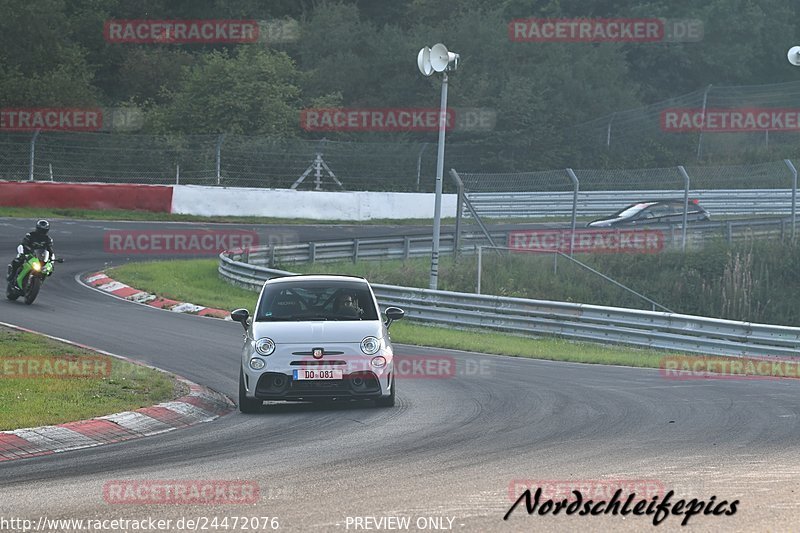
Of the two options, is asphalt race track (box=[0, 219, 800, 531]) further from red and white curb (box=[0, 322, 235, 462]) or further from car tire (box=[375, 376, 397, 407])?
red and white curb (box=[0, 322, 235, 462])

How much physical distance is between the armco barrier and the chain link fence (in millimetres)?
904

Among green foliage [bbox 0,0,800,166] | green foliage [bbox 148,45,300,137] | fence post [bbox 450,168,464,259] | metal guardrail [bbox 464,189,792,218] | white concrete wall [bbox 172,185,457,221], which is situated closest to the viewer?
fence post [bbox 450,168,464,259]

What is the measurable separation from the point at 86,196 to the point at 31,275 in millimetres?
15621

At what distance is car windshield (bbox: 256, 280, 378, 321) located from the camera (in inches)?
512

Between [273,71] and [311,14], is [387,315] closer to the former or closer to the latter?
[273,71]

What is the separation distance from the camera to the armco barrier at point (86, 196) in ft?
117

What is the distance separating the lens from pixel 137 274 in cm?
2675

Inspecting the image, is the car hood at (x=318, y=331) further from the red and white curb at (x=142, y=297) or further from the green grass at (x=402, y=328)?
the red and white curb at (x=142, y=297)

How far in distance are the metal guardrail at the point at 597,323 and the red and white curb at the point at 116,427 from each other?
8.86 m

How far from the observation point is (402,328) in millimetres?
21625

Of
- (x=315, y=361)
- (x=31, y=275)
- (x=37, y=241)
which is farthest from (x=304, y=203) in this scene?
(x=315, y=361)

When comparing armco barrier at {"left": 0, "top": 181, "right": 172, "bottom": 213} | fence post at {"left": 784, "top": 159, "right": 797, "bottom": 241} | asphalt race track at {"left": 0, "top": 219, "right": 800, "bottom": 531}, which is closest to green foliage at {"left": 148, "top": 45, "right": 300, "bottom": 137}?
armco barrier at {"left": 0, "top": 181, "right": 172, "bottom": 213}

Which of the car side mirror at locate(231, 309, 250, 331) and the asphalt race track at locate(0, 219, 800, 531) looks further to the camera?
the car side mirror at locate(231, 309, 250, 331)

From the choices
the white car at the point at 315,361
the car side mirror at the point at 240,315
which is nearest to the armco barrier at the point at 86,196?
the car side mirror at the point at 240,315
